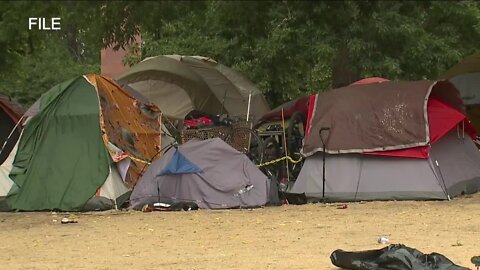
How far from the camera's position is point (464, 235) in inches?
352

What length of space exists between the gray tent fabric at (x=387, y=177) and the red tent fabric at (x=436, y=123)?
111 millimetres

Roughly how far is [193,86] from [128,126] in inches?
267

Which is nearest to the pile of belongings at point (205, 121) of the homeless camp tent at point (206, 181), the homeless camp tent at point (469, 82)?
the homeless camp tent at point (206, 181)

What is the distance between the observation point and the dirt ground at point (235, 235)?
7863mm

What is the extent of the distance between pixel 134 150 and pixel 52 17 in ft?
8.02

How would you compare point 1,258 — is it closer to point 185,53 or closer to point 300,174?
point 300,174

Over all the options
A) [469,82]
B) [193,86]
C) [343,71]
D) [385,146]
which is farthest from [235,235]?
[193,86]

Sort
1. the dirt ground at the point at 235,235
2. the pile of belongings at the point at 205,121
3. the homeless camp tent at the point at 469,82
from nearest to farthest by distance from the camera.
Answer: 1. the dirt ground at the point at 235,235
2. the pile of belongings at the point at 205,121
3. the homeless camp tent at the point at 469,82

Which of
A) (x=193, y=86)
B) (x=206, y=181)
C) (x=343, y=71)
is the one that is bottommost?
(x=206, y=181)

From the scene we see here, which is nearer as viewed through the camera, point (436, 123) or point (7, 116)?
point (436, 123)

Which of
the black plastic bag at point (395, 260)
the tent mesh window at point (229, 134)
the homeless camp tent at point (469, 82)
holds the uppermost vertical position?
the homeless camp tent at point (469, 82)

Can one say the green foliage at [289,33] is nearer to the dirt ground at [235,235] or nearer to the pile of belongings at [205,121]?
the pile of belongings at [205,121]

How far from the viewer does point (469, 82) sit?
18.5 metres

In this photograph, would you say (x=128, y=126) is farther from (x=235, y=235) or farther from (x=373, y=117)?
(x=235, y=235)
